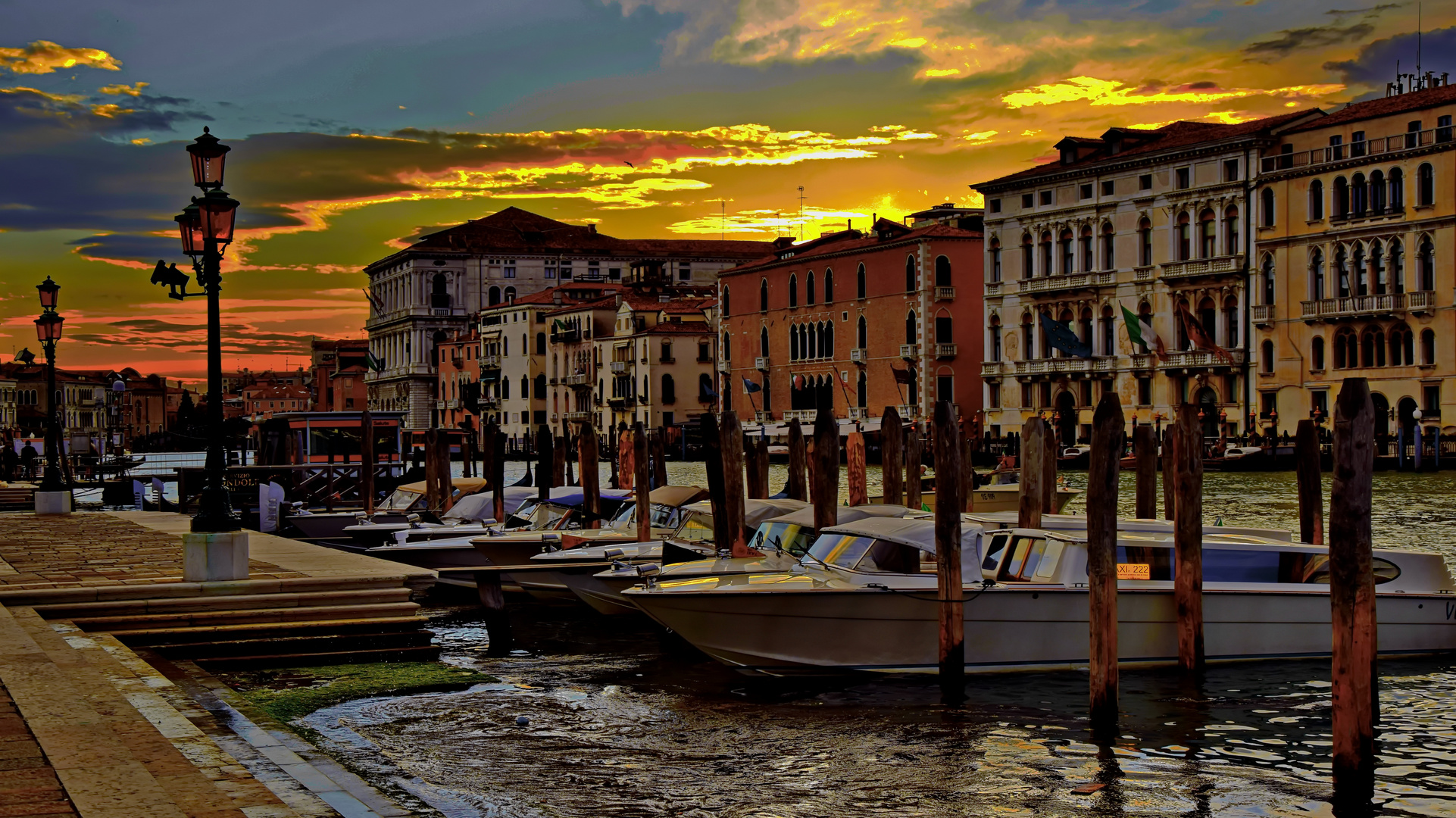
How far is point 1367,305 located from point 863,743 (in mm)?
48798

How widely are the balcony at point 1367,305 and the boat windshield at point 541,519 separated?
133ft

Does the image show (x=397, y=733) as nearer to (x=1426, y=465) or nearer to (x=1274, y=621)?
(x=1274, y=621)

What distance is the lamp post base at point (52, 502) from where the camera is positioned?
2505 centimetres

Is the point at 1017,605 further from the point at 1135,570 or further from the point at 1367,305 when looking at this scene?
the point at 1367,305

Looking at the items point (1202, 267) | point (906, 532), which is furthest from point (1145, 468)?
point (1202, 267)

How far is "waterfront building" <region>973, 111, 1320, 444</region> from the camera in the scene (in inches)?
2346

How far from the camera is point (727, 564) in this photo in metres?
15.5

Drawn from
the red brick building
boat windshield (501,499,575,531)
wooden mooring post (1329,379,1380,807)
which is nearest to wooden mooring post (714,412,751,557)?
boat windshield (501,499,575,531)

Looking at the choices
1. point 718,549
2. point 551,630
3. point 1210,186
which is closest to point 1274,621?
point 718,549

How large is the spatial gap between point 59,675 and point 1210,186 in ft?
185

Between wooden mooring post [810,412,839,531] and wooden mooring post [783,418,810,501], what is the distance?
5347 millimetres

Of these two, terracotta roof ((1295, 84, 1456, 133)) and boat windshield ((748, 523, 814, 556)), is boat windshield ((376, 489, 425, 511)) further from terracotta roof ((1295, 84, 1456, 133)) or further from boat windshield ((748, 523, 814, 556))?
terracotta roof ((1295, 84, 1456, 133))

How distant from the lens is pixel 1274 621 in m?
14.3

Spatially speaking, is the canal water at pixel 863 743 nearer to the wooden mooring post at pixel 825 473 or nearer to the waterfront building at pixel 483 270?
the wooden mooring post at pixel 825 473
